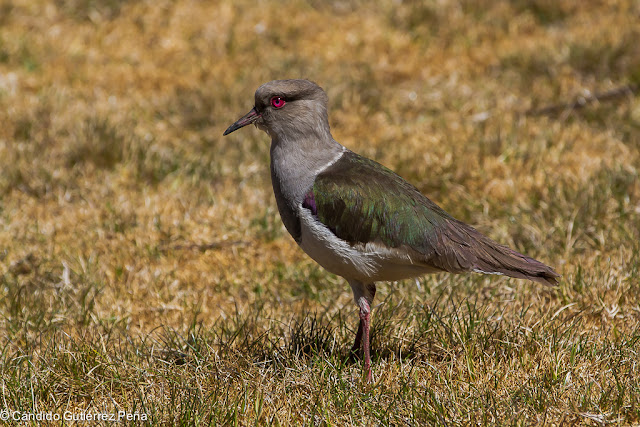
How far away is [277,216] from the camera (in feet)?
21.6

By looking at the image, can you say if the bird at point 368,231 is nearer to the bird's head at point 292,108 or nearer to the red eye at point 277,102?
the bird's head at point 292,108

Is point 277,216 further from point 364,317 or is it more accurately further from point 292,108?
point 364,317

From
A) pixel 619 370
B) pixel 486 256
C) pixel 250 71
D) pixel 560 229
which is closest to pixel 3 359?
pixel 486 256

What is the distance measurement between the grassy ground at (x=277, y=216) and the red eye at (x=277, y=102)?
139 centimetres

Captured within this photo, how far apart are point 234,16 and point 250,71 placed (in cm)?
158

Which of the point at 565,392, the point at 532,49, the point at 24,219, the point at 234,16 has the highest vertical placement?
the point at 234,16

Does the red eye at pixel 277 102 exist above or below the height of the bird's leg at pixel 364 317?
above

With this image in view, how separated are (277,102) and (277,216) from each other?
6.54ft

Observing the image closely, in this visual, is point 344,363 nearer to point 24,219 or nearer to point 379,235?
point 379,235

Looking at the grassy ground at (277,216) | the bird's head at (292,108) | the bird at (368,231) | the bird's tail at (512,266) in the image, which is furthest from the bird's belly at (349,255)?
the bird's head at (292,108)

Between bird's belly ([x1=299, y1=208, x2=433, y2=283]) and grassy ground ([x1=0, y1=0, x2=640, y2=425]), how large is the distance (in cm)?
49

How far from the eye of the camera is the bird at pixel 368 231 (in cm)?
423

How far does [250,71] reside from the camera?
922 cm

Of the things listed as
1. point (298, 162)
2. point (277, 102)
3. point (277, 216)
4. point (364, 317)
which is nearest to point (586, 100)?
point (277, 216)
